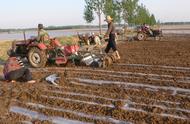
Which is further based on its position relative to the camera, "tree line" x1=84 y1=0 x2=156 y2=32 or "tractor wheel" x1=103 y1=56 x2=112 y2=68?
"tree line" x1=84 y1=0 x2=156 y2=32

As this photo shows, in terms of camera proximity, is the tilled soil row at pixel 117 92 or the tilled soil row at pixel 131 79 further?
the tilled soil row at pixel 131 79

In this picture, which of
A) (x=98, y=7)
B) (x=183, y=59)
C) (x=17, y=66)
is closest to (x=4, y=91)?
(x=17, y=66)

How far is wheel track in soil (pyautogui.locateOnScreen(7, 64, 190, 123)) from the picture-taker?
6172 mm

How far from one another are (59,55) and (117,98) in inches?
208

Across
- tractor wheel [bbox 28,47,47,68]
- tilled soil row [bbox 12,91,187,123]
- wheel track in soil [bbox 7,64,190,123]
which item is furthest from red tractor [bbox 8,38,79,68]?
tilled soil row [bbox 12,91,187,123]

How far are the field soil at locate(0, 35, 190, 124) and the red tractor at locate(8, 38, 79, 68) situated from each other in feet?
2.98

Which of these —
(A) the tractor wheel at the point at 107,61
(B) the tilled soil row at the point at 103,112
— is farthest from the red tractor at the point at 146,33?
(B) the tilled soil row at the point at 103,112

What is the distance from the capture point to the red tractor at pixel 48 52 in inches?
482

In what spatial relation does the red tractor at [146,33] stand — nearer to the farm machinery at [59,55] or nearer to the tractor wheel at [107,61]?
the farm machinery at [59,55]

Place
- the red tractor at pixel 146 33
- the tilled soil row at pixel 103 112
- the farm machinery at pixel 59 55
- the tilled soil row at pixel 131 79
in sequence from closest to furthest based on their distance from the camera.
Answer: the tilled soil row at pixel 103 112 < the tilled soil row at pixel 131 79 < the farm machinery at pixel 59 55 < the red tractor at pixel 146 33

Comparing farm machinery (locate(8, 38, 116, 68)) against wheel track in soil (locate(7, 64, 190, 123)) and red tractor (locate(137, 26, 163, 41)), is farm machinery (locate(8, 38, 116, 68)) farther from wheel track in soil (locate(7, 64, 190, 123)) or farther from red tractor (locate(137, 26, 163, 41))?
red tractor (locate(137, 26, 163, 41))

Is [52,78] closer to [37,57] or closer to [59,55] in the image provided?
[59,55]

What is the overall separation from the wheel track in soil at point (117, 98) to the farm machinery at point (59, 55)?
57.9 inches

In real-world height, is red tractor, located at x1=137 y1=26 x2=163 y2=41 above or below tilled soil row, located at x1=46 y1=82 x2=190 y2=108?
below
